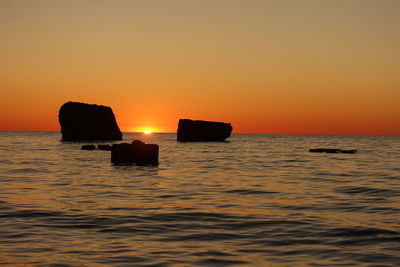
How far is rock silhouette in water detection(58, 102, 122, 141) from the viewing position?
133m

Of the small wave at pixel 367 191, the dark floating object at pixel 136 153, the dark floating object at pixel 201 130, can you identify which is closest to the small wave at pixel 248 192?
the small wave at pixel 367 191

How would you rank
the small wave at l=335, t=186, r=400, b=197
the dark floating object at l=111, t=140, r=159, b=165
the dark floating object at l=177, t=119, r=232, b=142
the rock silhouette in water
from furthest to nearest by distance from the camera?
the dark floating object at l=177, t=119, r=232, b=142
the rock silhouette in water
the dark floating object at l=111, t=140, r=159, b=165
the small wave at l=335, t=186, r=400, b=197

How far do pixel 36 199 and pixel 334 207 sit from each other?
958 centimetres

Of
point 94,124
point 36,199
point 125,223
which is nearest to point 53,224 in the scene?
point 125,223

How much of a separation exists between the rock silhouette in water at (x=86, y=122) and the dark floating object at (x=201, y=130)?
65.2 feet

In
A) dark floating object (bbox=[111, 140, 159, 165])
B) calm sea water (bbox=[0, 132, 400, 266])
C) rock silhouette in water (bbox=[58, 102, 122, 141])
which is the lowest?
calm sea water (bbox=[0, 132, 400, 266])

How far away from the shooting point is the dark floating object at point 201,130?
451 feet

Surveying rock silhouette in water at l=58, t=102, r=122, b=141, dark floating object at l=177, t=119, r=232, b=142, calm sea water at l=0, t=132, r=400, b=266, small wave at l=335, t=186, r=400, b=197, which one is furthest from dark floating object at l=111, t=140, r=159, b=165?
dark floating object at l=177, t=119, r=232, b=142

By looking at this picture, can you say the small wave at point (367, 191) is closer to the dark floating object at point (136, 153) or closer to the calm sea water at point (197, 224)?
the calm sea water at point (197, 224)

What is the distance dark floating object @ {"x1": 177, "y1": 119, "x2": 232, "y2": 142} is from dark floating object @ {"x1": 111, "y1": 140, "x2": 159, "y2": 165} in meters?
102

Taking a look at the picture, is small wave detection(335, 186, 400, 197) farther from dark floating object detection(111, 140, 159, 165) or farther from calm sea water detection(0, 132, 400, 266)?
dark floating object detection(111, 140, 159, 165)

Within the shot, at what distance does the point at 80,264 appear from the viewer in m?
8.39

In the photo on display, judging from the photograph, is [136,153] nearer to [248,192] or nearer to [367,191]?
[248,192]

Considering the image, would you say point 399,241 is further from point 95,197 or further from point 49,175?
point 49,175
